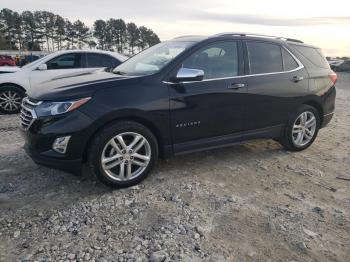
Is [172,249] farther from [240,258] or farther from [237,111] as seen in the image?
[237,111]

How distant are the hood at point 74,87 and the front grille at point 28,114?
0.24 feet

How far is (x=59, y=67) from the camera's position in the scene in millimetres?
8773

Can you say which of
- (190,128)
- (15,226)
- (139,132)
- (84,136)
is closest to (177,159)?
(190,128)

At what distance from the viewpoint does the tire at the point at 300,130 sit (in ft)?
18.6

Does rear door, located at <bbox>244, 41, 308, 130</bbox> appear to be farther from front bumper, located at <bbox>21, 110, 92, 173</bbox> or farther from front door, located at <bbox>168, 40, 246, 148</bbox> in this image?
front bumper, located at <bbox>21, 110, 92, 173</bbox>

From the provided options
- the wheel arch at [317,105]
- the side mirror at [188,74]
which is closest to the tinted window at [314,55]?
the wheel arch at [317,105]

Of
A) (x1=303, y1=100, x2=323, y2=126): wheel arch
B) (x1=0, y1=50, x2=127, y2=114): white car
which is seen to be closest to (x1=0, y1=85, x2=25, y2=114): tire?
(x1=0, y1=50, x2=127, y2=114): white car

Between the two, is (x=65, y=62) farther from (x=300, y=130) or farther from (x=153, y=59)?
(x=300, y=130)

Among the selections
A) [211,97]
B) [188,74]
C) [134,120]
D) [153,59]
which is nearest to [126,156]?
[134,120]

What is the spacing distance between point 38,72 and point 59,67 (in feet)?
1.64

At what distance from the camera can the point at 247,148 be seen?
234 inches

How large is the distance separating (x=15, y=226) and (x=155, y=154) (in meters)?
1.70

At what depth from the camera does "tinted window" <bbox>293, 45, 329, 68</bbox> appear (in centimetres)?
586

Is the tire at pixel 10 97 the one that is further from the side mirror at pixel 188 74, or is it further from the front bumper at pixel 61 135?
the side mirror at pixel 188 74
